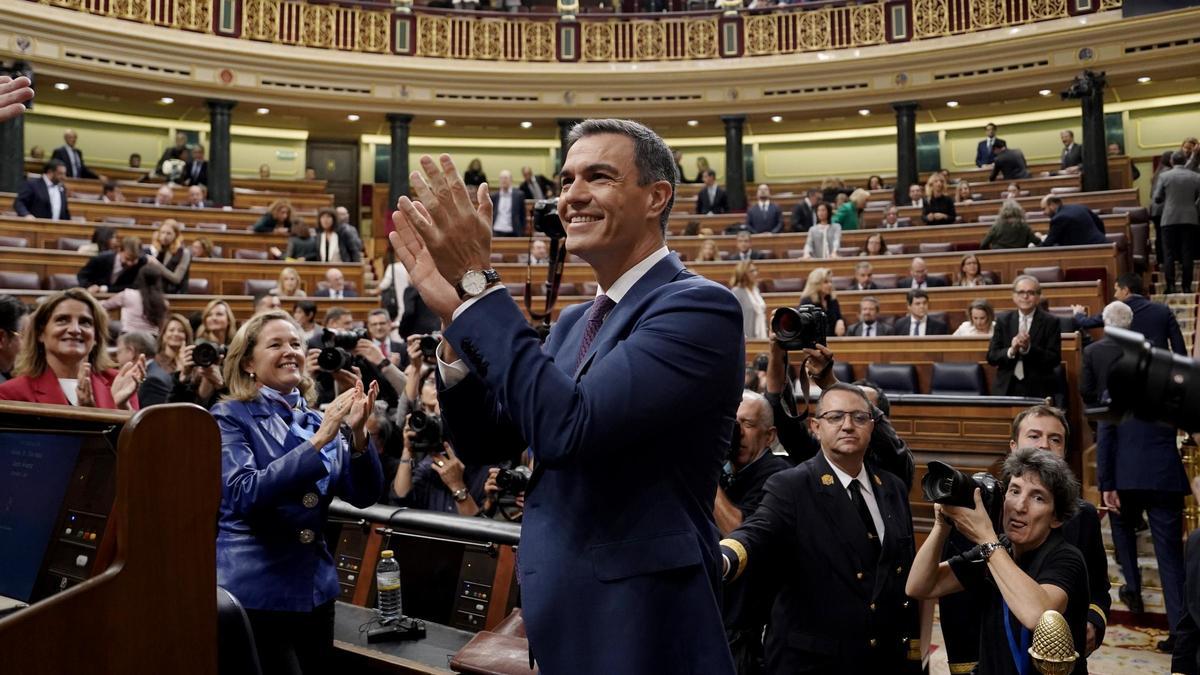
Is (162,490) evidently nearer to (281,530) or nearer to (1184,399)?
(281,530)

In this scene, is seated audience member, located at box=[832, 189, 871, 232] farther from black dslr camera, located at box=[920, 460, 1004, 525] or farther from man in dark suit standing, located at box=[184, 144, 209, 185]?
black dslr camera, located at box=[920, 460, 1004, 525]

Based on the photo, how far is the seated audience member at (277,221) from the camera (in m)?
9.45

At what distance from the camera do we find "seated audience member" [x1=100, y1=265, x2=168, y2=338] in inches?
245

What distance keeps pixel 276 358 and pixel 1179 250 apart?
829 centimetres

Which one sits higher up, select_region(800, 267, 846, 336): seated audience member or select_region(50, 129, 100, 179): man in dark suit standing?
select_region(50, 129, 100, 179): man in dark suit standing

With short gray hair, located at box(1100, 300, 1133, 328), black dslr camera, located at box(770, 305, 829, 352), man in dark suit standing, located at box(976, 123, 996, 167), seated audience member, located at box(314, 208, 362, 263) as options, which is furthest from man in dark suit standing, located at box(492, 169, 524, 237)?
black dslr camera, located at box(770, 305, 829, 352)

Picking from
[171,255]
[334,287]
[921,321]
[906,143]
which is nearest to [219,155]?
[334,287]

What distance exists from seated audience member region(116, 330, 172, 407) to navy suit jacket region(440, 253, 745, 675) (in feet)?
10.0

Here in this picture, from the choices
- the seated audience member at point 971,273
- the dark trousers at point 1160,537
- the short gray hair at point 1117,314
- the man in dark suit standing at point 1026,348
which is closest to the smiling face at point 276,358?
the dark trousers at point 1160,537

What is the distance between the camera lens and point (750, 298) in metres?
6.72

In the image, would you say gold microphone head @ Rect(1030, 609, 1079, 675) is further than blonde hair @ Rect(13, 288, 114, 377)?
No

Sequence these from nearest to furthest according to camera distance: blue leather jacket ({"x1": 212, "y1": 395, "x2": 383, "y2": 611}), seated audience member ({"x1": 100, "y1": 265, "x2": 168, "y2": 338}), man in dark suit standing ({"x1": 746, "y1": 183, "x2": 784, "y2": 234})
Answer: blue leather jacket ({"x1": 212, "y1": 395, "x2": 383, "y2": 611}), seated audience member ({"x1": 100, "y1": 265, "x2": 168, "y2": 338}), man in dark suit standing ({"x1": 746, "y1": 183, "x2": 784, "y2": 234})

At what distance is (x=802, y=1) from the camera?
12953 mm

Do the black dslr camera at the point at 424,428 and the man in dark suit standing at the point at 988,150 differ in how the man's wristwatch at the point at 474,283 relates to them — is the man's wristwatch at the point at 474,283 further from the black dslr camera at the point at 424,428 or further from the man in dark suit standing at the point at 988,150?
the man in dark suit standing at the point at 988,150
